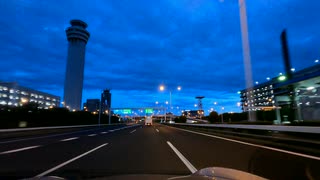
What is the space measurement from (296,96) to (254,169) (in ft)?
83.2

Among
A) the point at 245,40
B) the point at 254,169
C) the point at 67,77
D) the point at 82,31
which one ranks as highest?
the point at 82,31

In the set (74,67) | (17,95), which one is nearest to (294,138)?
(17,95)

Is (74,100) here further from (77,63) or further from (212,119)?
(212,119)

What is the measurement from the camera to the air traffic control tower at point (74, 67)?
553 feet

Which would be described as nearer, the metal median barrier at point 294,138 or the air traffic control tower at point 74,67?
the metal median barrier at point 294,138

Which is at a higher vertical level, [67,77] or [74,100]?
[67,77]

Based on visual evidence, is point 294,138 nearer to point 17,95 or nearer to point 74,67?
point 17,95

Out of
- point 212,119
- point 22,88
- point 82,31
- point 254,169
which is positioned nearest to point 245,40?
point 254,169

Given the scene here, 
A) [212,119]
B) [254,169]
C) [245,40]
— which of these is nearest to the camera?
[254,169]

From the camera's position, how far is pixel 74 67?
6639 inches

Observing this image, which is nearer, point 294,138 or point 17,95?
point 294,138

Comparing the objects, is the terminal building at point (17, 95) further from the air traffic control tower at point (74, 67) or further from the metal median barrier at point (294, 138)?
the metal median barrier at point (294, 138)

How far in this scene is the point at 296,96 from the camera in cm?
3005

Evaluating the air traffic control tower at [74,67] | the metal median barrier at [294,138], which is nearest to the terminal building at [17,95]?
the air traffic control tower at [74,67]
